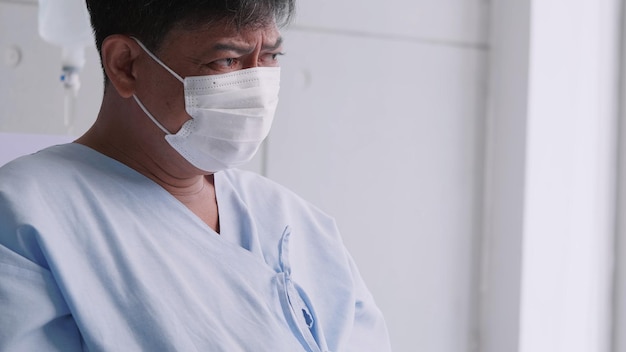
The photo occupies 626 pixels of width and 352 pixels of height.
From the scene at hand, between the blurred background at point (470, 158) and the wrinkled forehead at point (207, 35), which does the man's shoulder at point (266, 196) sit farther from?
the blurred background at point (470, 158)

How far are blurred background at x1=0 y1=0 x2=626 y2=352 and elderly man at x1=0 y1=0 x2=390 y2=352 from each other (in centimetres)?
85

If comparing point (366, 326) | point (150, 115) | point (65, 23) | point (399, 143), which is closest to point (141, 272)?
point (150, 115)

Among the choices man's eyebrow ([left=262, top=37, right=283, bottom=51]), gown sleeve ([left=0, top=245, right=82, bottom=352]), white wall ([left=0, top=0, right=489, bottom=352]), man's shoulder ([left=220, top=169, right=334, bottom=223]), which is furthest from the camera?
white wall ([left=0, top=0, right=489, bottom=352])

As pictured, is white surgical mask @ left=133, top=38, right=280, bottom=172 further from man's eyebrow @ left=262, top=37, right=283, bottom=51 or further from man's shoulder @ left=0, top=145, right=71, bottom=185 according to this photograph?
man's shoulder @ left=0, top=145, right=71, bottom=185

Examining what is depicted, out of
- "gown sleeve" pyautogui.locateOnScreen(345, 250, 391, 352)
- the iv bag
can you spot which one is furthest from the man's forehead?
the iv bag

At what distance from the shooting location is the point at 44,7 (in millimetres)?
1685

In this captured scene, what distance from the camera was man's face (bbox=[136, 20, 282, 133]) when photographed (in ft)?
3.60

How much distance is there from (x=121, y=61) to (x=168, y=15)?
105 millimetres

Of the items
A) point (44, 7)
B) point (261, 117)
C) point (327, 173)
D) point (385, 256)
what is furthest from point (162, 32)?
point (385, 256)

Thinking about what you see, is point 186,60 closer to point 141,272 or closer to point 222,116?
point 222,116

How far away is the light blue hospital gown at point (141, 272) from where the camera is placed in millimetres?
962

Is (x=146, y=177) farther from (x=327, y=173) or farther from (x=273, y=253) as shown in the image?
(x=327, y=173)

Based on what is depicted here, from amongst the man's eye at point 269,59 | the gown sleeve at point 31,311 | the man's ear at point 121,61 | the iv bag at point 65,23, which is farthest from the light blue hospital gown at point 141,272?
the iv bag at point 65,23

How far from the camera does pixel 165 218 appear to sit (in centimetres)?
112
